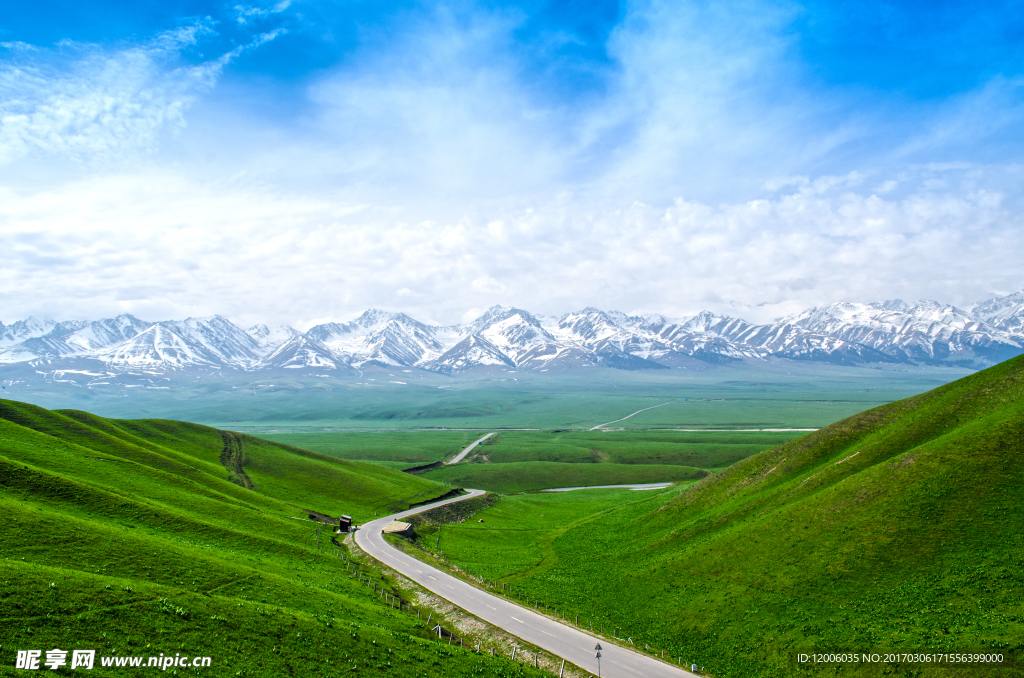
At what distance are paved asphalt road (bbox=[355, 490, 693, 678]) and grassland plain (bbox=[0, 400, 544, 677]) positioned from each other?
5670mm

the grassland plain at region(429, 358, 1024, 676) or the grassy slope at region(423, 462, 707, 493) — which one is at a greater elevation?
the grassland plain at region(429, 358, 1024, 676)

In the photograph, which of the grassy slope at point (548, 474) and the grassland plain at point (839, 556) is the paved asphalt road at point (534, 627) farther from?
the grassy slope at point (548, 474)

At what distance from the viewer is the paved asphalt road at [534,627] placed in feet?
129

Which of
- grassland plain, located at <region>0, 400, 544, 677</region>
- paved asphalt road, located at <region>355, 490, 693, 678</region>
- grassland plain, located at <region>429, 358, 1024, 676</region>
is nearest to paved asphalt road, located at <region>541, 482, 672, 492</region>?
grassland plain, located at <region>429, 358, 1024, 676</region>

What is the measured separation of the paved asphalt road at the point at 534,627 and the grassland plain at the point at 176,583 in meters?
5.67

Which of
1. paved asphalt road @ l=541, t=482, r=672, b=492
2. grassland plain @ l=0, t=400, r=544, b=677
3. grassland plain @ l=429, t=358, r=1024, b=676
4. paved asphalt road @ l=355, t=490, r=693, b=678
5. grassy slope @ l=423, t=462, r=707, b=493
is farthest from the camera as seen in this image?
grassy slope @ l=423, t=462, r=707, b=493

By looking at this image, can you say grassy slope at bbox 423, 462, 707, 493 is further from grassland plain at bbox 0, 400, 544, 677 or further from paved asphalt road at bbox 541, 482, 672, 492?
grassland plain at bbox 0, 400, 544, 677

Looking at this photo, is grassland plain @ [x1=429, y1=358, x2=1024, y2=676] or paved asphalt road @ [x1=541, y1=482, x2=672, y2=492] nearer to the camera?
grassland plain @ [x1=429, y1=358, x2=1024, y2=676]

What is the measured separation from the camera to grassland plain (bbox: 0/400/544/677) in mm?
27016

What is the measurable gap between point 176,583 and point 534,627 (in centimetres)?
3023

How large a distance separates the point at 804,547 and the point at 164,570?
56938mm

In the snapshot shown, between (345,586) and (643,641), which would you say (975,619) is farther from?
(345,586)

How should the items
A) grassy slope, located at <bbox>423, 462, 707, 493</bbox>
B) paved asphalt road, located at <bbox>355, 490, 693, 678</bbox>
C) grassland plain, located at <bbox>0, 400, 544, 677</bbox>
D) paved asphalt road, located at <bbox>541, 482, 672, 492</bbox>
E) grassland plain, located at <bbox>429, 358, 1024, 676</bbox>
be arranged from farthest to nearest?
grassy slope, located at <bbox>423, 462, 707, 493</bbox> < paved asphalt road, located at <bbox>541, 482, 672, 492</bbox> < paved asphalt road, located at <bbox>355, 490, 693, 678</bbox> < grassland plain, located at <bbox>429, 358, 1024, 676</bbox> < grassland plain, located at <bbox>0, 400, 544, 677</bbox>

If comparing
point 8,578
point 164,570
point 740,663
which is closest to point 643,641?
point 740,663
